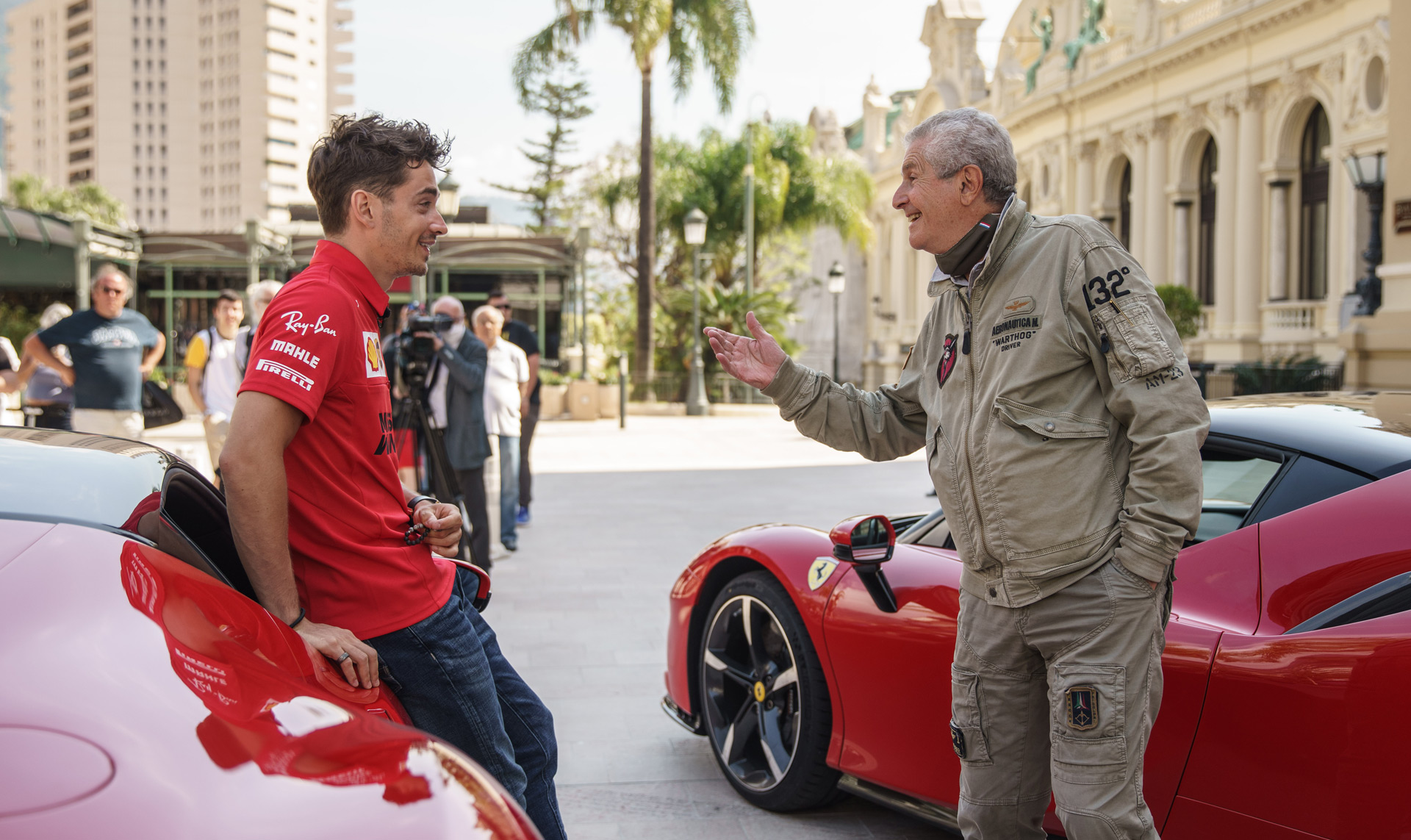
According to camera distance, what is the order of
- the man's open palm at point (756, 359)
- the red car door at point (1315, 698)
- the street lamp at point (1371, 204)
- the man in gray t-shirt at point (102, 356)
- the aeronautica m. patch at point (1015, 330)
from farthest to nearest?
the street lamp at point (1371, 204)
the man in gray t-shirt at point (102, 356)
the man's open palm at point (756, 359)
the aeronautica m. patch at point (1015, 330)
the red car door at point (1315, 698)

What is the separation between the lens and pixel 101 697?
5.14 feet

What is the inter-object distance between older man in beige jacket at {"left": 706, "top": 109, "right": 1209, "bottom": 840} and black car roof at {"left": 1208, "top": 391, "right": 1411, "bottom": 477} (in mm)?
669

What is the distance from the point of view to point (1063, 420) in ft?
7.99

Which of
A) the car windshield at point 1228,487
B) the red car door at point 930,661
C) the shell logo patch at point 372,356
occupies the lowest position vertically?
the red car door at point 930,661

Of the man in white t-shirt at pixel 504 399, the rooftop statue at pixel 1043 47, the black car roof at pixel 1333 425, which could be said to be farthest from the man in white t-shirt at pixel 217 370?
the rooftop statue at pixel 1043 47

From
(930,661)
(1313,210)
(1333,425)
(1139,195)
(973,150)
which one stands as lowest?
(930,661)

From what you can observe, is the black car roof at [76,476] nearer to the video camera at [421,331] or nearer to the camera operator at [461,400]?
the video camera at [421,331]

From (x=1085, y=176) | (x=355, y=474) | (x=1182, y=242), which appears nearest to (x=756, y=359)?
(x=355, y=474)

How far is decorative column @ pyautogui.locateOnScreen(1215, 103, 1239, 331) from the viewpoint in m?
29.2

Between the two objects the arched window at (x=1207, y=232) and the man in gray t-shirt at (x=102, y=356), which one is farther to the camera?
the arched window at (x=1207, y=232)

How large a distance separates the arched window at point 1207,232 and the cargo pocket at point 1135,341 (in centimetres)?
3234

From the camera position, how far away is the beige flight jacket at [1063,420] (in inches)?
92.0

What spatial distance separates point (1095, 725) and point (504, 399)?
6.87 meters

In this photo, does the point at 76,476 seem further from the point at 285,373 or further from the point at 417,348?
the point at 417,348
